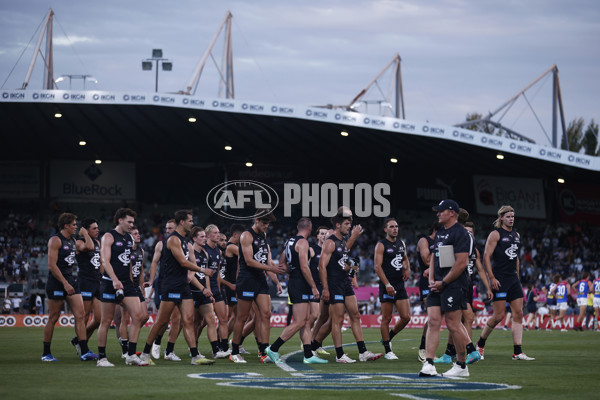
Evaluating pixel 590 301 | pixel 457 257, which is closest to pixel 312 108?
pixel 590 301

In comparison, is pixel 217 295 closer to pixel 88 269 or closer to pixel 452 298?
pixel 88 269

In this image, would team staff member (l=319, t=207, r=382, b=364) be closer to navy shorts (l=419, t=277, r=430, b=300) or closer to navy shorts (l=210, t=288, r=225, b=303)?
navy shorts (l=419, t=277, r=430, b=300)

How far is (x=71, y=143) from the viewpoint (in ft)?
148

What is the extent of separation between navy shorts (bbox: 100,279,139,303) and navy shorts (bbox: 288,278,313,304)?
2.35m

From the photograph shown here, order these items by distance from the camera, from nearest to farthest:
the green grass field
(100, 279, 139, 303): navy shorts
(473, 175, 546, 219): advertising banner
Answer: the green grass field, (100, 279, 139, 303): navy shorts, (473, 175, 546, 219): advertising banner

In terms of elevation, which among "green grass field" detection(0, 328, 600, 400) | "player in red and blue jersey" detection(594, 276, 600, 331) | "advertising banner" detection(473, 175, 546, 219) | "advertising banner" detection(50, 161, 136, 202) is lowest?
"green grass field" detection(0, 328, 600, 400)

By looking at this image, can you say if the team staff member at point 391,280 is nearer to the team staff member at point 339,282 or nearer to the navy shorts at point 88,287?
the team staff member at point 339,282

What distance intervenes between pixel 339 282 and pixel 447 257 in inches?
152

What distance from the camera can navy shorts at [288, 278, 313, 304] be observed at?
531 inches

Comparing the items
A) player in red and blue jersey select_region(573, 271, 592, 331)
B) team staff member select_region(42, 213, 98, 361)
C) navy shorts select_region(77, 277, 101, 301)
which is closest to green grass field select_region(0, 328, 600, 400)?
team staff member select_region(42, 213, 98, 361)

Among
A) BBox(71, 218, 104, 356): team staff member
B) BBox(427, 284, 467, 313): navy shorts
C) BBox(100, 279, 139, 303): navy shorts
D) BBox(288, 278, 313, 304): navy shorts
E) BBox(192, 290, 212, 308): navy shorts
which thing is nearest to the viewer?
BBox(427, 284, 467, 313): navy shorts

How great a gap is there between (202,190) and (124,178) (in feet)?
14.4

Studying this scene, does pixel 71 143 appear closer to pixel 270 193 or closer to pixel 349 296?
pixel 270 193

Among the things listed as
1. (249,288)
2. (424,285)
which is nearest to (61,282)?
(249,288)
